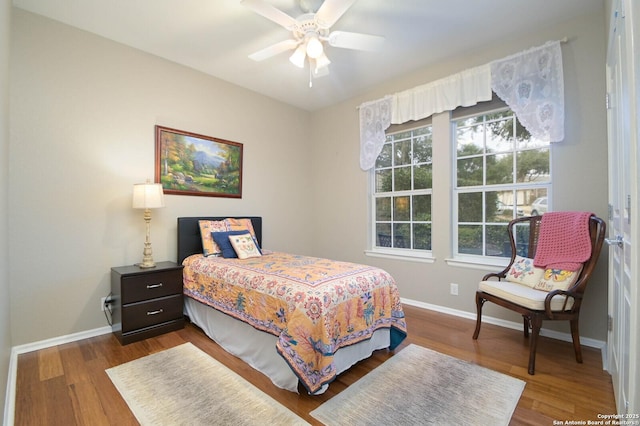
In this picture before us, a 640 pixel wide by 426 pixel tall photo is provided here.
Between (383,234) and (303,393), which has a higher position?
(383,234)

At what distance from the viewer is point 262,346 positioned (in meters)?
2.04

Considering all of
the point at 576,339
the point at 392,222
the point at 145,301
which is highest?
the point at 392,222

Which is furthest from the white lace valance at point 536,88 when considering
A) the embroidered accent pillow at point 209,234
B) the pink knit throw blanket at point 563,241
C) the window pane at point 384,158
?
the embroidered accent pillow at point 209,234

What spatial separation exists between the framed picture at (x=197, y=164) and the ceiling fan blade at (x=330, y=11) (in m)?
2.00

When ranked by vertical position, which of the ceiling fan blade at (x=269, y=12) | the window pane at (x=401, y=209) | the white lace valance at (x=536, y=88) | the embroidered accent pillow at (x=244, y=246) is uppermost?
the ceiling fan blade at (x=269, y=12)

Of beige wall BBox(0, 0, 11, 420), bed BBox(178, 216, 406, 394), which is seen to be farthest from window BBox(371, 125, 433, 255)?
beige wall BBox(0, 0, 11, 420)

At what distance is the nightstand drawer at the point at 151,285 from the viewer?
97.3 inches

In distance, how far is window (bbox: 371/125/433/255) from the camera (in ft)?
11.5

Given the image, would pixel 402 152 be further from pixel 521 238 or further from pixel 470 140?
pixel 521 238

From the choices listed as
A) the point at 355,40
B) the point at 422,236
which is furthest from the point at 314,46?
the point at 422,236

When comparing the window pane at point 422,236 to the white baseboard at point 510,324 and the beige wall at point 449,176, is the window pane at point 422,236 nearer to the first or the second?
the beige wall at point 449,176

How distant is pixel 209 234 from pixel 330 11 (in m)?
2.42

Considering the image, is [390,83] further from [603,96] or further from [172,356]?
[172,356]

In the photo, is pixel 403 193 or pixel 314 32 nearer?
pixel 314 32
